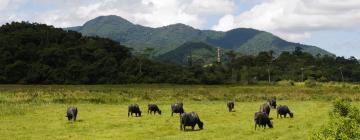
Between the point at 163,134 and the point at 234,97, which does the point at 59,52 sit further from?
the point at 163,134

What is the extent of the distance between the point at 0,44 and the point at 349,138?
139 metres

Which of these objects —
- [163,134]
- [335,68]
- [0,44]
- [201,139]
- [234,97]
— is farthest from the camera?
[335,68]

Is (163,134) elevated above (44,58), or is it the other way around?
(44,58)

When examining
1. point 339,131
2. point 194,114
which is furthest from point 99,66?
point 339,131

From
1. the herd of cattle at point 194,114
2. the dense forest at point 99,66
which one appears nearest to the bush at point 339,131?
the herd of cattle at point 194,114

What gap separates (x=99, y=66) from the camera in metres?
144

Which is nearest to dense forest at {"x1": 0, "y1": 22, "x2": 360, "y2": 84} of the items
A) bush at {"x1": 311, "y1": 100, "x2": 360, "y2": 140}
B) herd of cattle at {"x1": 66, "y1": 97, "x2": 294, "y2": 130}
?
herd of cattle at {"x1": 66, "y1": 97, "x2": 294, "y2": 130}

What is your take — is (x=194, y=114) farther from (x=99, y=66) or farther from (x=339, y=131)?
(x=99, y=66)

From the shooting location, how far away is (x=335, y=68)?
181125 millimetres

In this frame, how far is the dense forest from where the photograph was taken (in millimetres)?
133625

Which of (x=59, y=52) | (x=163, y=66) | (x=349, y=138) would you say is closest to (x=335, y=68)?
(x=163, y=66)

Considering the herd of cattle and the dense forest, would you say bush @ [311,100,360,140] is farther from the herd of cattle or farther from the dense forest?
the dense forest

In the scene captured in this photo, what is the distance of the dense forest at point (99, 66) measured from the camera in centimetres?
13362

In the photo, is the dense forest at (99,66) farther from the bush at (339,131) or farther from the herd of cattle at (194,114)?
the bush at (339,131)
